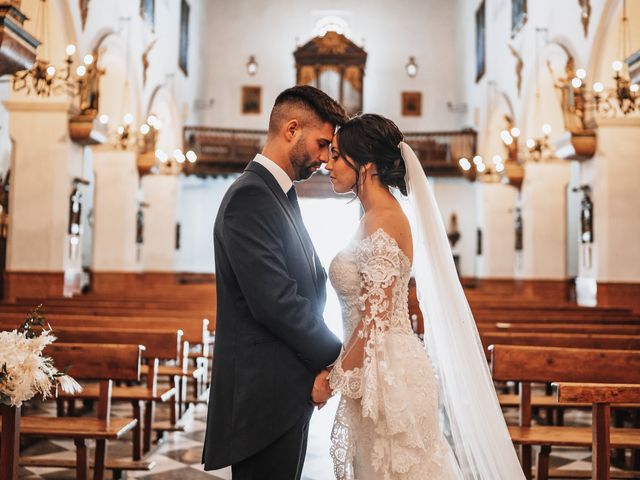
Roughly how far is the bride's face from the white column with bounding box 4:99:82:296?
854cm

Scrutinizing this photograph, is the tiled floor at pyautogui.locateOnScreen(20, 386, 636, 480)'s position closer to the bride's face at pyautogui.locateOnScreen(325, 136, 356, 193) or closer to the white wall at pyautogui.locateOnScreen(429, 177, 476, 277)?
the bride's face at pyautogui.locateOnScreen(325, 136, 356, 193)

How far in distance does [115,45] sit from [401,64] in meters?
11.3

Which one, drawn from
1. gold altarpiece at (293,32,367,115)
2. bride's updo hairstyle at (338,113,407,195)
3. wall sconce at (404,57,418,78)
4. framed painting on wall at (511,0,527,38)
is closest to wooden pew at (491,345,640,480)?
bride's updo hairstyle at (338,113,407,195)

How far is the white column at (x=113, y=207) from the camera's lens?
47.0 feet

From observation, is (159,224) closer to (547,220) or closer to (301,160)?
(547,220)

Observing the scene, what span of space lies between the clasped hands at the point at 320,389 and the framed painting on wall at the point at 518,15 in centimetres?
1363

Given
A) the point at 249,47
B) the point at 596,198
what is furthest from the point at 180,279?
the point at 596,198

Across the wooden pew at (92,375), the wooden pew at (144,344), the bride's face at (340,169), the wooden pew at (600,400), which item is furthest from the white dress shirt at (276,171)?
the wooden pew at (144,344)

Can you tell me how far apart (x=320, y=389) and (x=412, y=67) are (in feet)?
68.9

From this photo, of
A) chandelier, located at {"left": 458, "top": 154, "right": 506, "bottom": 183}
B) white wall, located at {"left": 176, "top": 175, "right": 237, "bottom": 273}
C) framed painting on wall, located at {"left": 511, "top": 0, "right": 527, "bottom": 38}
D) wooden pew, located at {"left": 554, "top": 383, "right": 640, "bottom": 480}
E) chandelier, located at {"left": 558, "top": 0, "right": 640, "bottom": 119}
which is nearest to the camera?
wooden pew, located at {"left": 554, "top": 383, "right": 640, "bottom": 480}

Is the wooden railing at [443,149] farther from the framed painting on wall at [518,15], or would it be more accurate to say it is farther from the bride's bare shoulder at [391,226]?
the bride's bare shoulder at [391,226]

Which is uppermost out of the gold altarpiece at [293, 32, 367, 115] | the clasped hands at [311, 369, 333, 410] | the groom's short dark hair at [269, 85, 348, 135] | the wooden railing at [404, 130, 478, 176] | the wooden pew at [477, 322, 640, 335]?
the gold altarpiece at [293, 32, 367, 115]

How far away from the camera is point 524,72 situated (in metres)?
15.0

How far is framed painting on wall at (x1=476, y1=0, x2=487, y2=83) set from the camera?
19141mm
